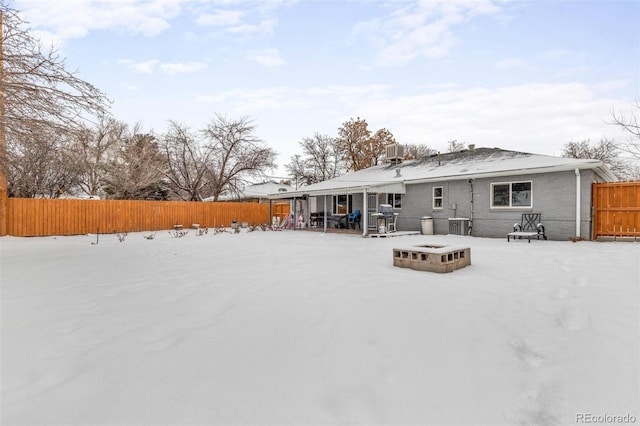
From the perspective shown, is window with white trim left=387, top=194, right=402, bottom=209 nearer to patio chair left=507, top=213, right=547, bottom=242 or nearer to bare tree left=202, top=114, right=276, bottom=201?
patio chair left=507, top=213, right=547, bottom=242

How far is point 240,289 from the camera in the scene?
14.2 feet

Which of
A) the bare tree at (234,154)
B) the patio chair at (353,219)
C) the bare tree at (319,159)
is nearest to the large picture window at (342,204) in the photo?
the patio chair at (353,219)

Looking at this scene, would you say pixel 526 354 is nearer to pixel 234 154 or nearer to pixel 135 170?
pixel 234 154

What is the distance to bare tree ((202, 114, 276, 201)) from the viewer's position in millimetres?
24219

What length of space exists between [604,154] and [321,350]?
34.8 metres

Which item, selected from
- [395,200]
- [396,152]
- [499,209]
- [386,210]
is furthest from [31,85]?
[396,152]

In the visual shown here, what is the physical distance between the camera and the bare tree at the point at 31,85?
4.70 metres

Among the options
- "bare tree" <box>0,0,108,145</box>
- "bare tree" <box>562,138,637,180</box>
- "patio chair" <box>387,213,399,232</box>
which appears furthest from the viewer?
"bare tree" <box>562,138,637,180</box>

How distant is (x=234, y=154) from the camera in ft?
81.2

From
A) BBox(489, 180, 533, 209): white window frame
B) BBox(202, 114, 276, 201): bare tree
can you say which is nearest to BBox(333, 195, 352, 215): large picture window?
BBox(489, 180, 533, 209): white window frame

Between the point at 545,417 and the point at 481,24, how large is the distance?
419 inches

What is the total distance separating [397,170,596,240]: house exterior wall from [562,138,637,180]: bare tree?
22224 millimetres

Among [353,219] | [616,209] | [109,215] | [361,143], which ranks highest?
[361,143]

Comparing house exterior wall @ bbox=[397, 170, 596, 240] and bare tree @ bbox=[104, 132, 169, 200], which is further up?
bare tree @ bbox=[104, 132, 169, 200]
